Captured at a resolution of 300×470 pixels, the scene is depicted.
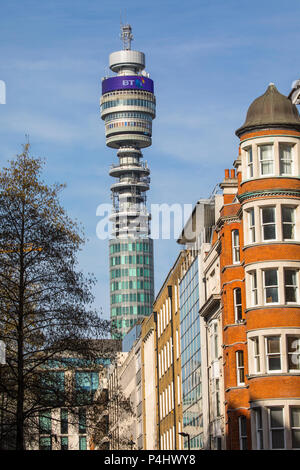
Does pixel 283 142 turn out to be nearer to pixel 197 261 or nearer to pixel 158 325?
pixel 197 261

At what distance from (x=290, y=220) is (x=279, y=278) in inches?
128

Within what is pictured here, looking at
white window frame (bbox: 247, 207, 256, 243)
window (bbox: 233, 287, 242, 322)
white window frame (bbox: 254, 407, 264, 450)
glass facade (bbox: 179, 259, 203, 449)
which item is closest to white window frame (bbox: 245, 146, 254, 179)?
white window frame (bbox: 247, 207, 256, 243)

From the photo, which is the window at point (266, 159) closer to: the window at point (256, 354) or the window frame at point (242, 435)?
the window at point (256, 354)

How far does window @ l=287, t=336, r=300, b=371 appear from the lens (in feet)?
176

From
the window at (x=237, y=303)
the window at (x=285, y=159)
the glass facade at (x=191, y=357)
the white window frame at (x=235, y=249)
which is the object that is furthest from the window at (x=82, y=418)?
the glass facade at (x=191, y=357)

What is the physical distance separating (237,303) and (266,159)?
9.48m

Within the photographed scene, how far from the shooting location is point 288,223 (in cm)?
5578

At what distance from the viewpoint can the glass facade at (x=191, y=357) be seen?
254 ft

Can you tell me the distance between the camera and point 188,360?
83250 mm

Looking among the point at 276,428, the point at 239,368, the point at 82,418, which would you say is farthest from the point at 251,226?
the point at 82,418

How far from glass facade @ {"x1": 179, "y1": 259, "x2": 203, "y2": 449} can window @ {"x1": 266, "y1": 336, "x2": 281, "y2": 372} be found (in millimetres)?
22072

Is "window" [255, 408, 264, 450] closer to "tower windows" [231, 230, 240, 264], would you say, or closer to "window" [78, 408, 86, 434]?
"tower windows" [231, 230, 240, 264]

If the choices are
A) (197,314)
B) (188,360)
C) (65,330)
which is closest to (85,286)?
(65,330)

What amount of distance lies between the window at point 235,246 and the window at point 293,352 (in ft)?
30.0
